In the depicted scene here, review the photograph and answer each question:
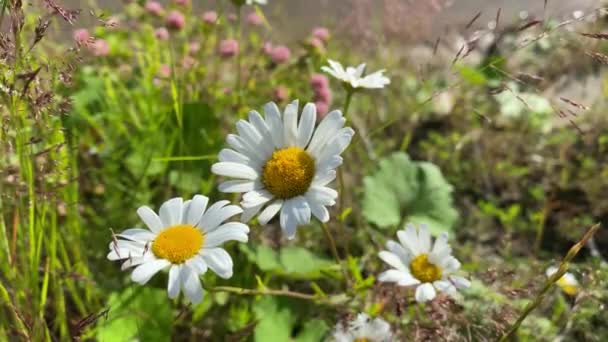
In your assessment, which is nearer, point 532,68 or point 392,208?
point 392,208

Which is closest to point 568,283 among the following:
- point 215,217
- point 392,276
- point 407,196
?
point 407,196

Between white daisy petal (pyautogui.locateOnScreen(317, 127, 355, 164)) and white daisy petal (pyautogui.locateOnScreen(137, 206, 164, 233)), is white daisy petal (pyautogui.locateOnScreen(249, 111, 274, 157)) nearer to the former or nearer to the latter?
white daisy petal (pyautogui.locateOnScreen(317, 127, 355, 164))

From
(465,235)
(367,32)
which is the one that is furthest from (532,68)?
(465,235)

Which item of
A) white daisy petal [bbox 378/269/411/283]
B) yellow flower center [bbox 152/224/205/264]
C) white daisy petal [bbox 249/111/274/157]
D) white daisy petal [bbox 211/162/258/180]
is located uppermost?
white daisy petal [bbox 249/111/274/157]

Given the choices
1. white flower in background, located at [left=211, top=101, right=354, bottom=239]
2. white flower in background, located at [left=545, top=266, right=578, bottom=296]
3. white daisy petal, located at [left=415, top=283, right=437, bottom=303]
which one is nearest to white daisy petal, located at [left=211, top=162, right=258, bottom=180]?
white flower in background, located at [left=211, top=101, right=354, bottom=239]

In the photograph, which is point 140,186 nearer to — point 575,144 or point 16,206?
point 16,206

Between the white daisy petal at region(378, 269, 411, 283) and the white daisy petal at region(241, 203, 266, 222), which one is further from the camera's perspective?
the white daisy petal at region(378, 269, 411, 283)
